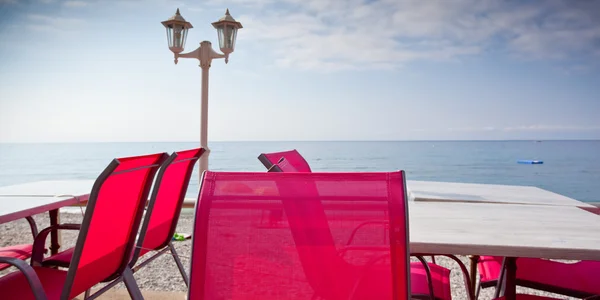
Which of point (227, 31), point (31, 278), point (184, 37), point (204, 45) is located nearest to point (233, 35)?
point (227, 31)

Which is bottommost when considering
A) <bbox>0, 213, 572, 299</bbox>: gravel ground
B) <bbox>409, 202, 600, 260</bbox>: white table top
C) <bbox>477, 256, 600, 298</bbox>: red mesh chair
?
<bbox>0, 213, 572, 299</bbox>: gravel ground

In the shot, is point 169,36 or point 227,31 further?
point 169,36

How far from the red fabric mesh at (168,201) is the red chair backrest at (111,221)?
21cm

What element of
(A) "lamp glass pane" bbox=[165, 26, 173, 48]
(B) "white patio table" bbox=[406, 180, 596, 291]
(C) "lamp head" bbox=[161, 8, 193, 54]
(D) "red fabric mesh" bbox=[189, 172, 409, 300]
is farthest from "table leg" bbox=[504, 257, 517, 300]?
(A) "lamp glass pane" bbox=[165, 26, 173, 48]

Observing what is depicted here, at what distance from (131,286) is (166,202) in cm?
53

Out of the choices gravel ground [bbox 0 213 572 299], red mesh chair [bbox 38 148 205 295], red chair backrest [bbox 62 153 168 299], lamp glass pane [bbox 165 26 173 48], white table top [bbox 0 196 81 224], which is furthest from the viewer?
lamp glass pane [bbox 165 26 173 48]

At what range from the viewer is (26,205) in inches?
79.5

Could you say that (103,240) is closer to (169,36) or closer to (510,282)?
(510,282)

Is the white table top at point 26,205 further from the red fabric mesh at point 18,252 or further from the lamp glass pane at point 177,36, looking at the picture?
the lamp glass pane at point 177,36

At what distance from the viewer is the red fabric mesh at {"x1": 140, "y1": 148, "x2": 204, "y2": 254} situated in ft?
7.06

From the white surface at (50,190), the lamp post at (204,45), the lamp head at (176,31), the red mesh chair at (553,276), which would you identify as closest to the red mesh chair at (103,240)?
the white surface at (50,190)

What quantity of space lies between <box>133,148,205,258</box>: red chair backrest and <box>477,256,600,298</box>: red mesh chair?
1495 mm

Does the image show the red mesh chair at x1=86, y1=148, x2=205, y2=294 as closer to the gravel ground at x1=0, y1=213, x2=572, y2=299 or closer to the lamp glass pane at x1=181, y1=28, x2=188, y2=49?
the gravel ground at x1=0, y1=213, x2=572, y2=299

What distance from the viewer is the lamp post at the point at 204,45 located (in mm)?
5070
